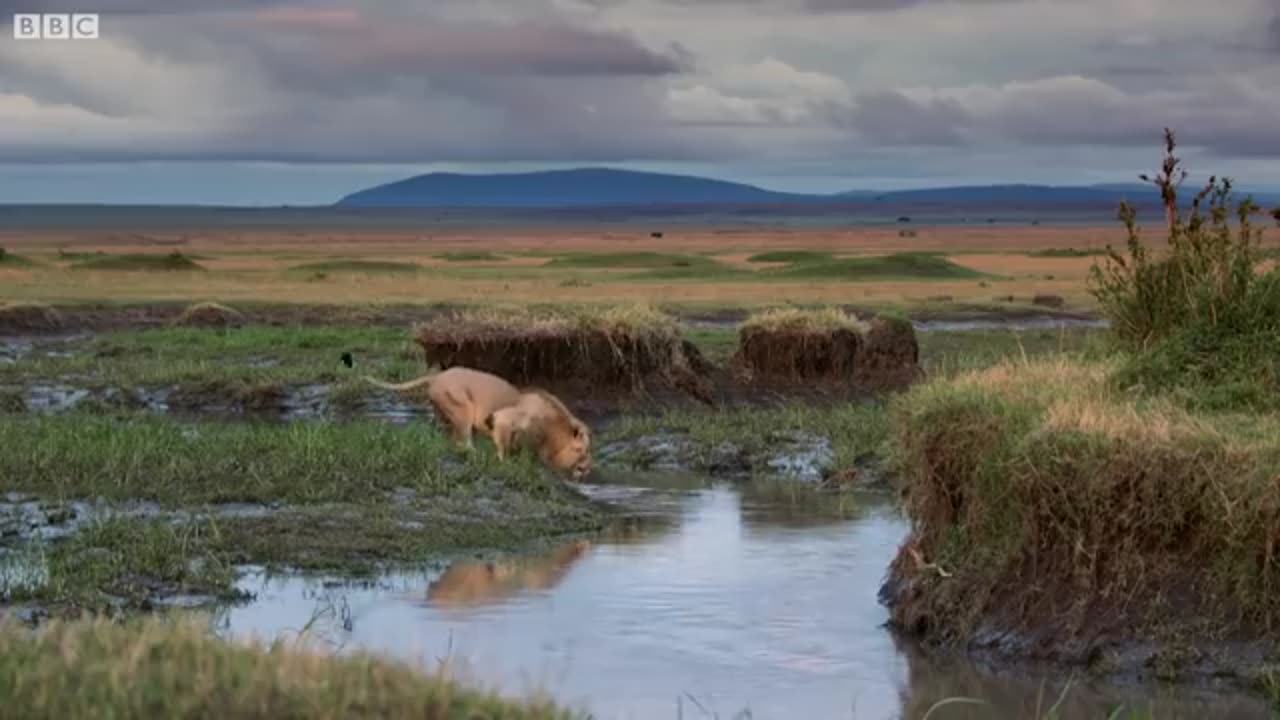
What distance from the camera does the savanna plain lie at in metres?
10.6

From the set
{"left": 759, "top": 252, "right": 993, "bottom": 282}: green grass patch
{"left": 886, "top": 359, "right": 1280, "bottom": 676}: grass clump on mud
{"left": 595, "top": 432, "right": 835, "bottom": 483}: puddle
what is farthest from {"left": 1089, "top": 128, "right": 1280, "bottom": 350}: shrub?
{"left": 759, "top": 252, "right": 993, "bottom": 282}: green grass patch

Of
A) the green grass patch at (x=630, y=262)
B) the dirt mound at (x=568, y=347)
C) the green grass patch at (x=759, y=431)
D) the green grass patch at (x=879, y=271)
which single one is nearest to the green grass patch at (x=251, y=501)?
the green grass patch at (x=759, y=431)

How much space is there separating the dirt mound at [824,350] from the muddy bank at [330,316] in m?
12.3

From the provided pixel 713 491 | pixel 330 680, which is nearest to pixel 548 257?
pixel 713 491

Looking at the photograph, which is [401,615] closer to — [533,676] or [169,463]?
[533,676]

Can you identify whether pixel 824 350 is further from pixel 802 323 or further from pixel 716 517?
pixel 716 517

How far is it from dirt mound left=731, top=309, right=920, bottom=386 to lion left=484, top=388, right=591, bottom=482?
794 centimetres

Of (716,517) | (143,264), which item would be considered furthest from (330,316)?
(716,517)

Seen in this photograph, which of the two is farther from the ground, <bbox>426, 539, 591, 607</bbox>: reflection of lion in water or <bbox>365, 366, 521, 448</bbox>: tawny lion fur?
<bbox>365, 366, 521, 448</bbox>: tawny lion fur

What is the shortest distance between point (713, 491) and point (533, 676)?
346 inches

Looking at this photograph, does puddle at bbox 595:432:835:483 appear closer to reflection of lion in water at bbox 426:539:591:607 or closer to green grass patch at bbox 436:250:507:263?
reflection of lion in water at bbox 426:539:591:607

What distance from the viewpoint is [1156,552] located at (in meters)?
11.4

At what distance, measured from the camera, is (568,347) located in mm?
25344

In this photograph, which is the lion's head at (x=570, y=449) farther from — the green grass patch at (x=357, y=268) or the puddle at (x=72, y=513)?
the green grass patch at (x=357, y=268)
